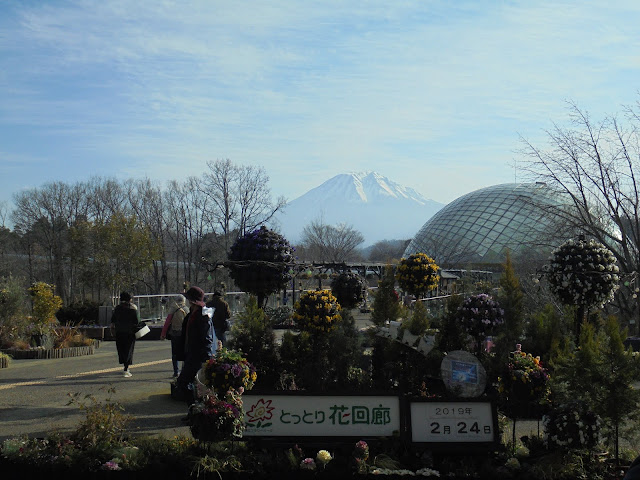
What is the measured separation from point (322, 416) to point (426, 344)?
380 centimetres

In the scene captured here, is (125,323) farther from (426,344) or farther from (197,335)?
(426,344)

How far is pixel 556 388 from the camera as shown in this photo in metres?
7.66

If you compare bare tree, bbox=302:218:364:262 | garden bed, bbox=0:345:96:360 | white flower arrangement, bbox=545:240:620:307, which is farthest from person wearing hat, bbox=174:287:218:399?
bare tree, bbox=302:218:364:262

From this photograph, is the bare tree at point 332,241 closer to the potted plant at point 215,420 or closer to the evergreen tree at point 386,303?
the evergreen tree at point 386,303

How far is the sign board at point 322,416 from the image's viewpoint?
7137 mm

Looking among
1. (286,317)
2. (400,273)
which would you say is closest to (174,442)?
(400,273)

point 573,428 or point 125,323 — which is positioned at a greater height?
point 125,323

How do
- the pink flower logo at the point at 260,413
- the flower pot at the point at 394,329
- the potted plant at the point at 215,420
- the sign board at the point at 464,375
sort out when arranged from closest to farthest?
the potted plant at the point at 215,420 < the pink flower logo at the point at 260,413 < the sign board at the point at 464,375 < the flower pot at the point at 394,329

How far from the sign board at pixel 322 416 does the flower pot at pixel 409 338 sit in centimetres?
360

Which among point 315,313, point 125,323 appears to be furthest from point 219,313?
point 315,313

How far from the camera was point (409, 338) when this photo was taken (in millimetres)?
10797

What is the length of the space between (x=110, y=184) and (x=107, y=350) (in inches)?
1731

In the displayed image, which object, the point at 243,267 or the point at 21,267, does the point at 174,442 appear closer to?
the point at 243,267

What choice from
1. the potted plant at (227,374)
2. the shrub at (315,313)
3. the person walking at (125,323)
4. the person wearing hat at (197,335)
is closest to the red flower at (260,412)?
the potted plant at (227,374)
